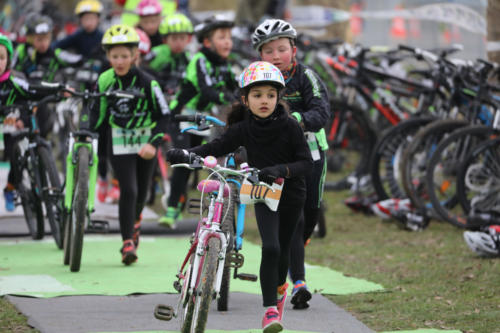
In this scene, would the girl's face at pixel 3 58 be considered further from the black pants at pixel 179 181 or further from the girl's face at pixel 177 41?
the girl's face at pixel 177 41

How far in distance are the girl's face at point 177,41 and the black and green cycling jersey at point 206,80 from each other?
61.8 inches

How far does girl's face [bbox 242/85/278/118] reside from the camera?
20.5 feet

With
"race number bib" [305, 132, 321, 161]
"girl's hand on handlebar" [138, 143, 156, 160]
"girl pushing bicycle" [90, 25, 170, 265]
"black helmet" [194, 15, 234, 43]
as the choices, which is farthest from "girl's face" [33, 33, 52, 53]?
"race number bib" [305, 132, 321, 161]

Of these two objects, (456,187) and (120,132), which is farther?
(456,187)

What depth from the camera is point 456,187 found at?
10273mm

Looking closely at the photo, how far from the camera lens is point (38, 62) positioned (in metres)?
12.8

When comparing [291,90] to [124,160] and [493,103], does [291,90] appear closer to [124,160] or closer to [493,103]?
[124,160]

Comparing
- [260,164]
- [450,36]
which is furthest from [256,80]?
[450,36]

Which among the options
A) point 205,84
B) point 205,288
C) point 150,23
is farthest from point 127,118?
point 150,23

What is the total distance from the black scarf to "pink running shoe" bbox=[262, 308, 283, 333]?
1031 mm

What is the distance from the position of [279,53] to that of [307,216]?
1.17 meters

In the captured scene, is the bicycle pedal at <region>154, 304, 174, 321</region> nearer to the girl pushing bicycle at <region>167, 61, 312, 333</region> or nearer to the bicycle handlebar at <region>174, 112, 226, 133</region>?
the girl pushing bicycle at <region>167, 61, 312, 333</region>

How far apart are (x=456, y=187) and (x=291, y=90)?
3.53m

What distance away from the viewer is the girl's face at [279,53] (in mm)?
7199
